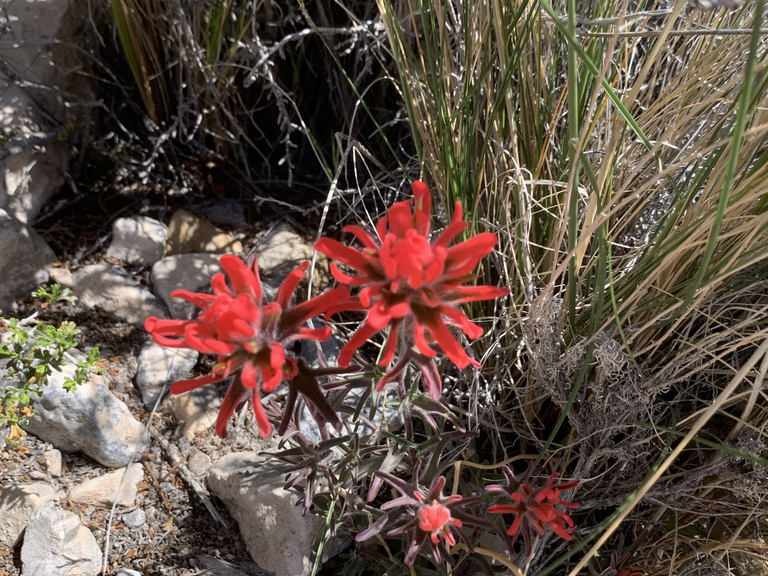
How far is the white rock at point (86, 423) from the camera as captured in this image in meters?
1.35

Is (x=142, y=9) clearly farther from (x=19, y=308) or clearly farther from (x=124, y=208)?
(x=19, y=308)

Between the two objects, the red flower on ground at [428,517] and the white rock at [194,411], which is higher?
the red flower on ground at [428,517]

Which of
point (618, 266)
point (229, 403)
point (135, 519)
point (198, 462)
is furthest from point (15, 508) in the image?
point (618, 266)

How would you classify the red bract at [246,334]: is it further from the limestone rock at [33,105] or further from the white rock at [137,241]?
the limestone rock at [33,105]

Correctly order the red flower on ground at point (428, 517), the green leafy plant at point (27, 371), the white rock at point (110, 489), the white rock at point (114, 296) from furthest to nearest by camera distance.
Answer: the white rock at point (114, 296) < the white rock at point (110, 489) < the green leafy plant at point (27, 371) < the red flower on ground at point (428, 517)

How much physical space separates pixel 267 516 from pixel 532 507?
0.56m

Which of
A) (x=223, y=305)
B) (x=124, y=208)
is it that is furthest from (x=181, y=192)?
(x=223, y=305)

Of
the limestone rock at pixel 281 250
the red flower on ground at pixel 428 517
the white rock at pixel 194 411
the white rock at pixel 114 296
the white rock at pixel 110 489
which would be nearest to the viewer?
the red flower on ground at pixel 428 517

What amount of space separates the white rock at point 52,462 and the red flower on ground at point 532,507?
944 mm

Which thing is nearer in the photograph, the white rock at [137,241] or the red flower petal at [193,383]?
the red flower petal at [193,383]

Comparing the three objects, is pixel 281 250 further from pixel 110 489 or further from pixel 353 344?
pixel 353 344

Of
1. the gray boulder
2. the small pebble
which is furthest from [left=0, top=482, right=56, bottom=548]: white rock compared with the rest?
the gray boulder

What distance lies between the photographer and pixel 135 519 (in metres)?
1.33

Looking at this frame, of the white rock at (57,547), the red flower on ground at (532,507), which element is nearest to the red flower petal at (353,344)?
the red flower on ground at (532,507)
